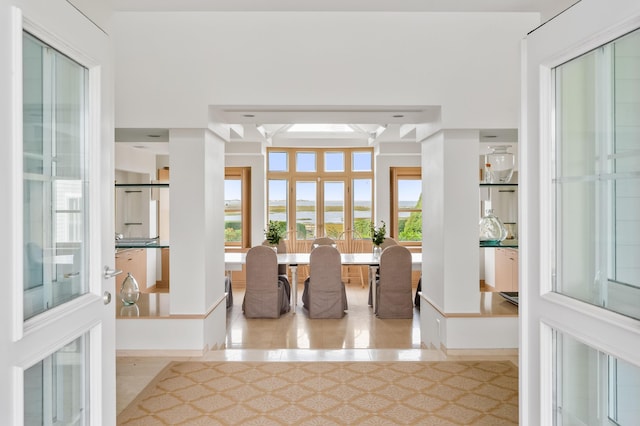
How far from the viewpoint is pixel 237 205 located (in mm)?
9211

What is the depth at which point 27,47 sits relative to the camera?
4.49 feet

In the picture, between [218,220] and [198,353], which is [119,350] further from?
[218,220]

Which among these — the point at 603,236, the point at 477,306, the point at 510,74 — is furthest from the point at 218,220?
the point at 603,236

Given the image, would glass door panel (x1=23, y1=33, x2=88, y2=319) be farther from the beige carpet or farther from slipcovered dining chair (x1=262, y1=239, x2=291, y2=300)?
slipcovered dining chair (x1=262, y1=239, x2=291, y2=300)

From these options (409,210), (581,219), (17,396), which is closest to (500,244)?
(581,219)

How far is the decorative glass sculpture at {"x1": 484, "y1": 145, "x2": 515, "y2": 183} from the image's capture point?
400 cm

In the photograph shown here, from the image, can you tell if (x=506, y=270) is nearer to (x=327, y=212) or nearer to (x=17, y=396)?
(x=327, y=212)

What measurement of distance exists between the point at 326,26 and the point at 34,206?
2.92m

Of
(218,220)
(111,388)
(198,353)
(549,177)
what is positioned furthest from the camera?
(218,220)

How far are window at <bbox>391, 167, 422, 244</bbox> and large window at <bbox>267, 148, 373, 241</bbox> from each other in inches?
22.4

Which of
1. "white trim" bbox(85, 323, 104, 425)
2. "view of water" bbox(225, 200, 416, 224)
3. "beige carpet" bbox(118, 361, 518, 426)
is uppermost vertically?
"view of water" bbox(225, 200, 416, 224)

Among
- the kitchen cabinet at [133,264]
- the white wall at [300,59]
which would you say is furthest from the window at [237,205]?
the white wall at [300,59]

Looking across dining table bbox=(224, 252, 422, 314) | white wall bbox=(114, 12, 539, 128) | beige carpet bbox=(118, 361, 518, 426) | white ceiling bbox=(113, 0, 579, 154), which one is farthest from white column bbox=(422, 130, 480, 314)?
dining table bbox=(224, 252, 422, 314)

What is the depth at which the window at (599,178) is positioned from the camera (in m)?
1.37
